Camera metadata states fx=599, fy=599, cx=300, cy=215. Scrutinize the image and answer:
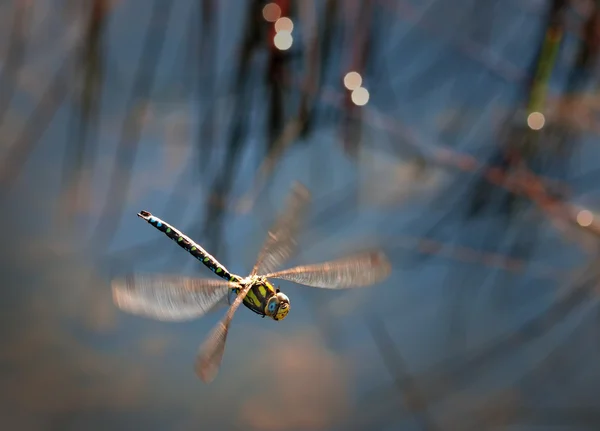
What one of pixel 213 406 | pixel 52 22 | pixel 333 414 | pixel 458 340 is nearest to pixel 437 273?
pixel 458 340

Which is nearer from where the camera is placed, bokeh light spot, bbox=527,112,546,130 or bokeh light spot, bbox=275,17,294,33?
bokeh light spot, bbox=275,17,294,33

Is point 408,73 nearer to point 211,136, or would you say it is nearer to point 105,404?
point 211,136

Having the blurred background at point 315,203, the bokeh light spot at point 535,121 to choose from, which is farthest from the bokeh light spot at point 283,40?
the bokeh light spot at point 535,121

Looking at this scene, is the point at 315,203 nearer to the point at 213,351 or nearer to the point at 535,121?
the point at 535,121

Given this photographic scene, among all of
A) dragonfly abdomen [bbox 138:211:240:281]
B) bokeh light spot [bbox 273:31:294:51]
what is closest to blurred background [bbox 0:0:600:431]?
bokeh light spot [bbox 273:31:294:51]

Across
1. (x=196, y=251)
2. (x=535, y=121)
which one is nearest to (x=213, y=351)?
(x=196, y=251)

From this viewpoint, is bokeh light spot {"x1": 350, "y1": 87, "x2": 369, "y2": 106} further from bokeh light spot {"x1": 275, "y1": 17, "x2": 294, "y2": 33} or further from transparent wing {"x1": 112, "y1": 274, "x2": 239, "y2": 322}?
transparent wing {"x1": 112, "y1": 274, "x2": 239, "y2": 322}

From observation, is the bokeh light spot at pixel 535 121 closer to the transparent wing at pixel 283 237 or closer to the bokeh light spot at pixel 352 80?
the bokeh light spot at pixel 352 80
